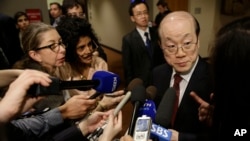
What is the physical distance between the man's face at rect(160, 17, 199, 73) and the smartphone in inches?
26.0

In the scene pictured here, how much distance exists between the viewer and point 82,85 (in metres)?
0.79

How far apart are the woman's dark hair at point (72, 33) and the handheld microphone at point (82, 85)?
0.68 m

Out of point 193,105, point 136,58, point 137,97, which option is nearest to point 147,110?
point 137,97

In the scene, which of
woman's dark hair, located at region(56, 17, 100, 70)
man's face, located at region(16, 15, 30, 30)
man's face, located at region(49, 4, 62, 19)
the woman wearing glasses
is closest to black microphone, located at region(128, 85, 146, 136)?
the woman wearing glasses

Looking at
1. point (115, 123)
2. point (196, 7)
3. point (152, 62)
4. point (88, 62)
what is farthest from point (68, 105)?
point (196, 7)

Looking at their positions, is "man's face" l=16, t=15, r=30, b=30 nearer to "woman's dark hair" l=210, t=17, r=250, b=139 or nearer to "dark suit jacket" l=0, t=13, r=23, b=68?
"dark suit jacket" l=0, t=13, r=23, b=68

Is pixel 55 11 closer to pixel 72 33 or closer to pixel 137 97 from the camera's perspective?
pixel 72 33

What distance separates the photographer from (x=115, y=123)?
81 centimetres

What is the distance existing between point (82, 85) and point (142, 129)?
0.78ft

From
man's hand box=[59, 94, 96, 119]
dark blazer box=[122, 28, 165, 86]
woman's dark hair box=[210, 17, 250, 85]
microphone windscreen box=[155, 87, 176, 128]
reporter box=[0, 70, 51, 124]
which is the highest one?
woman's dark hair box=[210, 17, 250, 85]

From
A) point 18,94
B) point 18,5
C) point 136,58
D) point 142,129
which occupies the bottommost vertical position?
point 136,58

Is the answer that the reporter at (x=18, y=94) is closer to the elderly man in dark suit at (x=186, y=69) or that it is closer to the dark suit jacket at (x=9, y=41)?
the elderly man in dark suit at (x=186, y=69)

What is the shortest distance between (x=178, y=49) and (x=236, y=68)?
0.56 metres

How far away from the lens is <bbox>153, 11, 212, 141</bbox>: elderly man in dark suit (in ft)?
4.17
